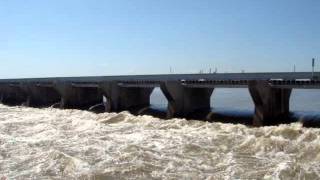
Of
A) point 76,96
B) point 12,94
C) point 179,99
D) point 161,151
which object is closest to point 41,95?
point 76,96

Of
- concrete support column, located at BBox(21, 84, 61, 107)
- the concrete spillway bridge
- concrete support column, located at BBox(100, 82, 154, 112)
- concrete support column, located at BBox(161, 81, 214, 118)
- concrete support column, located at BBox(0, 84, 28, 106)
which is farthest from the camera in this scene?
concrete support column, located at BBox(0, 84, 28, 106)

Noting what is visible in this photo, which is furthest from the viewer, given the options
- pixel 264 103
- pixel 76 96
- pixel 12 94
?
pixel 12 94

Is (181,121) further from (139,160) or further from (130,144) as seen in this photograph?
(139,160)

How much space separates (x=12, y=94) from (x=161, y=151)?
141ft

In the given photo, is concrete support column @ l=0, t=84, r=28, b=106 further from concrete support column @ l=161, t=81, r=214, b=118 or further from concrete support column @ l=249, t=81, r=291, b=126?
concrete support column @ l=249, t=81, r=291, b=126

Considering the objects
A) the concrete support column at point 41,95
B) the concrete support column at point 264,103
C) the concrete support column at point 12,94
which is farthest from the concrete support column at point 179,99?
the concrete support column at point 12,94

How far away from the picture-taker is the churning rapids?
15.4m

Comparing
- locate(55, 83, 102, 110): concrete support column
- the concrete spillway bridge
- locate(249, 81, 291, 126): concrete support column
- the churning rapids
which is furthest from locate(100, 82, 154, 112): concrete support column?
locate(249, 81, 291, 126): concrete support column

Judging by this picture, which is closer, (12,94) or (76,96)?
(76,96)

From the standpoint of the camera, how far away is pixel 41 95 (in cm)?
4975

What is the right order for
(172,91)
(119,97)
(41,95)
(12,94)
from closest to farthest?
(172,91) < (119,97) < (41,95) < (12,94)

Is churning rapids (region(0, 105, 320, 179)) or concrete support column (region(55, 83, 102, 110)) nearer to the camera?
churning rapids (region(0, 105, 320, 179))

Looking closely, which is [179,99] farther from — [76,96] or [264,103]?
[76,96]

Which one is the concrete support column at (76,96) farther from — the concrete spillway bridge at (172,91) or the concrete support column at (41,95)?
the concrete support column at (41,95)
